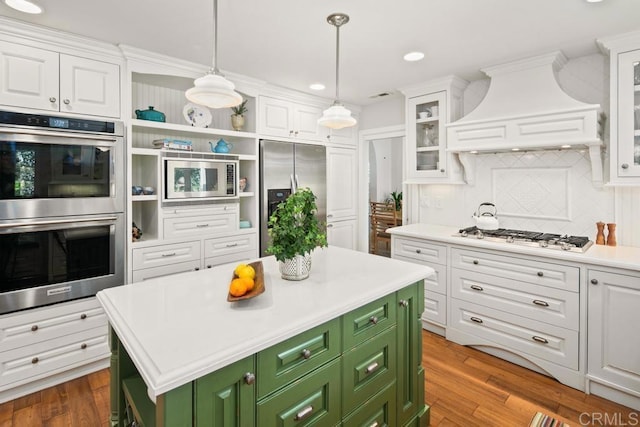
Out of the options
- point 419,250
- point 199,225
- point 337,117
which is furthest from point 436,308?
point 199,225

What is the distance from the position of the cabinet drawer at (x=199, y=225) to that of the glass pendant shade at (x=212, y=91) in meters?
1.57

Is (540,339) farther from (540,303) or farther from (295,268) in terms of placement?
(295,268)

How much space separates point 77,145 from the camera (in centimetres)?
239

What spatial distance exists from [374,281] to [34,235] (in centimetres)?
228

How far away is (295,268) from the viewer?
1.70 metres

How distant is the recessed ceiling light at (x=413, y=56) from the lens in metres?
2.70

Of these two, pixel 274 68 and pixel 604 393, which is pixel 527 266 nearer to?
pixel 604 393

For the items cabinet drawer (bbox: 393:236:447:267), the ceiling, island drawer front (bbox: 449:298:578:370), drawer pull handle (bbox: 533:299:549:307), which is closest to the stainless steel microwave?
the ceiling

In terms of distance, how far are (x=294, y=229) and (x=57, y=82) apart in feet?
6.91

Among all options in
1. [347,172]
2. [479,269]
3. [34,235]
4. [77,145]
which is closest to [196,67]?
[77,145]

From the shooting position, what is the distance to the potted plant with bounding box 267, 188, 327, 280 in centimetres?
162

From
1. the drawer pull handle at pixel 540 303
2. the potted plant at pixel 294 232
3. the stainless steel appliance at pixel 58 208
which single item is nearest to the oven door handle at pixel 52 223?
the stainless steel appliance at pixel 58 208

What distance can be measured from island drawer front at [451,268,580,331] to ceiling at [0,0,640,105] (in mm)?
1810

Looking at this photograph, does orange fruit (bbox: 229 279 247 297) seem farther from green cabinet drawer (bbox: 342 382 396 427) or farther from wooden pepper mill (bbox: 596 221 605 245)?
wooden pepper mill (bbox: 596 221 605 245)
